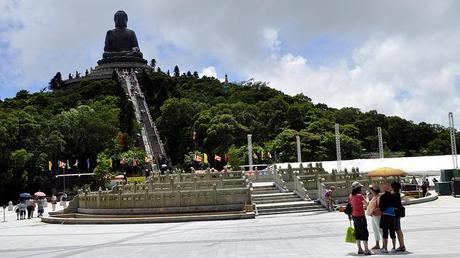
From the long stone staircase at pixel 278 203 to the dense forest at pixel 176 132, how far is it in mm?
32866

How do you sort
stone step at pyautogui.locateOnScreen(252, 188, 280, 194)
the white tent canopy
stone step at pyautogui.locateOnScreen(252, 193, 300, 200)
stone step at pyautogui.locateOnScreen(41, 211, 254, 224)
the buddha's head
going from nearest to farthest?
1. stone step at pyautogui.locateOnScreen(41, 211, 254, 224)
2. stone step at pyautogui.locateOnScreen(252, 193, 300, 200)
3. stone step at pyautogui.locateOnScreen(252, 188, 280, 194)
4. the white tent canopy
5. the buddha's head

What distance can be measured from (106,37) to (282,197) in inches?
4018

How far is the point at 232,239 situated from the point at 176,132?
6920 cm

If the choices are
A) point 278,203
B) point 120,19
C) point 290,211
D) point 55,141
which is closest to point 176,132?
point 55,141

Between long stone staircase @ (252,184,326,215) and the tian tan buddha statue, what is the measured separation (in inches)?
3753

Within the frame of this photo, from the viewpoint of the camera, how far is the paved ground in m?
13.1

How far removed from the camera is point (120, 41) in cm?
12338

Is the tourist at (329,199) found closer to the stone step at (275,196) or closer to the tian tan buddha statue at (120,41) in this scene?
the stone step at (275,196)

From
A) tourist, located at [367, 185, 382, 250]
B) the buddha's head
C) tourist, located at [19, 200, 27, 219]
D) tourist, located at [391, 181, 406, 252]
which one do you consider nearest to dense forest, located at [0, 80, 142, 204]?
tourist, located at [19, 200, 27, 219]

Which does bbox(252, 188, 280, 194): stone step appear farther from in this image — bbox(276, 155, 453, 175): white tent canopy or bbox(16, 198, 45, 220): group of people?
bbox(276, 155, 453, 175): white tent canopy

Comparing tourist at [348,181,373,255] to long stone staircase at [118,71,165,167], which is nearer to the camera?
tourist at [348,181,373,255]

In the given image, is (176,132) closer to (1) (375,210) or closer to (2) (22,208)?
(2) (22,208)

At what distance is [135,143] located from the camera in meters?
82.2

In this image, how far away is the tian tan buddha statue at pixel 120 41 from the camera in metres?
123
